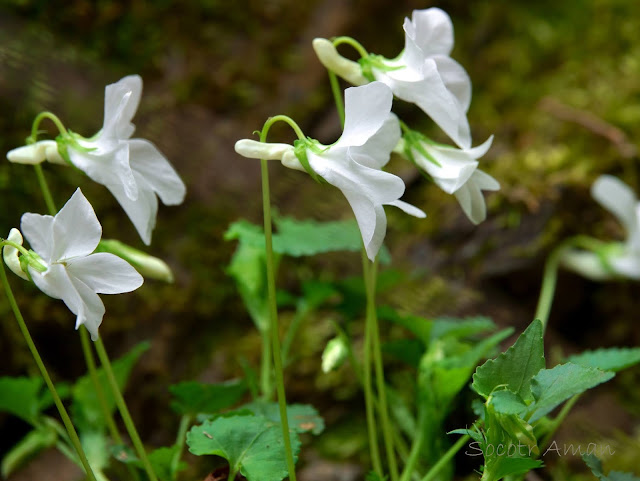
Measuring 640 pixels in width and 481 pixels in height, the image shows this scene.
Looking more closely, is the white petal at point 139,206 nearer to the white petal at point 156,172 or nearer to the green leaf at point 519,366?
the white petal at point 156,172

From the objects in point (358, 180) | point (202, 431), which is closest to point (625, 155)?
point (358, 180)

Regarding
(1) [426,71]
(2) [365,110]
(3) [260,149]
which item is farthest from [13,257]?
(1) [426,71]

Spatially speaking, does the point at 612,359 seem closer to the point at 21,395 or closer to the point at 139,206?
the point at 139,206

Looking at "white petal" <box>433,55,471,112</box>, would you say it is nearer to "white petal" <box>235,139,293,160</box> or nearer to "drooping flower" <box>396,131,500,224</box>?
"drooping flower" <box>396,131,500,224</box>

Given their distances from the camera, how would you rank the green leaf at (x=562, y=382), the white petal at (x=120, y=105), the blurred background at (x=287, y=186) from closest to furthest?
Answer: the green leaf at (x=562, y=382)
the white petal at (x=120, y=105)
the blurred background at (x=287, y=186)

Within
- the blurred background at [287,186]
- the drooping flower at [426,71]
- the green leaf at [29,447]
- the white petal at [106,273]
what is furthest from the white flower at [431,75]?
the green leaf at [29,447]

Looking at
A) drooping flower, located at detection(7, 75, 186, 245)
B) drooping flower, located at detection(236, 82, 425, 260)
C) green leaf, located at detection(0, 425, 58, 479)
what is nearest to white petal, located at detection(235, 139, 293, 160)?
drooping flower, located at detection(236, 82, 425, 260)
